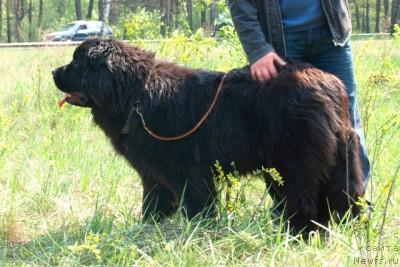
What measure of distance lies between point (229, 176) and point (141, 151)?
0.70 metres

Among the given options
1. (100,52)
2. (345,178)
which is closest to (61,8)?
(100,52)

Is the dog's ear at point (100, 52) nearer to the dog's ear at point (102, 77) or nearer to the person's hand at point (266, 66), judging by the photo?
the dog's ear at point (102, 77)

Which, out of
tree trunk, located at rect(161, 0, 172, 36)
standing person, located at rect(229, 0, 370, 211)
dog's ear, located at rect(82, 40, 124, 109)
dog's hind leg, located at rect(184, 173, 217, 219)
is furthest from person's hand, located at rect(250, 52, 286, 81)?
tree trunk, located at rect(161, 0, 172, 36)

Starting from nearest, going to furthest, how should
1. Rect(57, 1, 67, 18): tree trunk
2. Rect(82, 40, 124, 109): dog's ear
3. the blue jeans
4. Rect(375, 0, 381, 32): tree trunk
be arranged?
the blue jeans, Rect(82, 40, 124, 109): dog's ear, Rect(375, 0, 381, 32): tree trunk, Rect(57, 1, 67, 18): tree trunk

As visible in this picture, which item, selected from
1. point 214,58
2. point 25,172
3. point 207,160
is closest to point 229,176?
point 207,160

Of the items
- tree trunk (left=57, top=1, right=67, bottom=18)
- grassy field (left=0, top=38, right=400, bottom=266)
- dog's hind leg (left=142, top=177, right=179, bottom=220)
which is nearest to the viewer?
grassy field (left=0, top=38, right=400, bottom=266)

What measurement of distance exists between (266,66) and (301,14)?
1.48 ft

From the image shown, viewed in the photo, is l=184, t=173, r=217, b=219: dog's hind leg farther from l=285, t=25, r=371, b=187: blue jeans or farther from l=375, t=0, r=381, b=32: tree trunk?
l=375, t=0, r=381, b=32: tree trunk

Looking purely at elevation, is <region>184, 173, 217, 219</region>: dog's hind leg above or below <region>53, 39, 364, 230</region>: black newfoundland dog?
below

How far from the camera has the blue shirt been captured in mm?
3514

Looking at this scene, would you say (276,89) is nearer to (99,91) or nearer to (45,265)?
(99,91)

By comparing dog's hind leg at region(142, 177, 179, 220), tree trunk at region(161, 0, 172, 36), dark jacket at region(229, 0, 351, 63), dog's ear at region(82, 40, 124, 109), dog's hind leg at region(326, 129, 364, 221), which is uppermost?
tree trunk at region(161, 0, 172, 36)

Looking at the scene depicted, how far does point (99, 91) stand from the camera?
3.73 metres

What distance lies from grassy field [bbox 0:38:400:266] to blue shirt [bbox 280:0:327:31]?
55 centimetres
